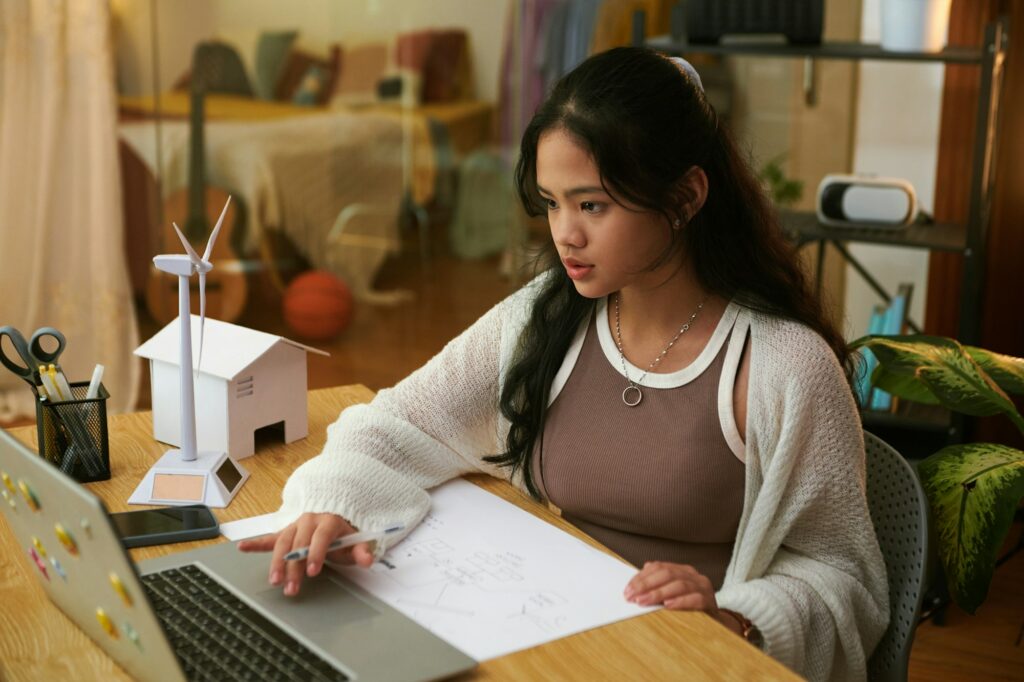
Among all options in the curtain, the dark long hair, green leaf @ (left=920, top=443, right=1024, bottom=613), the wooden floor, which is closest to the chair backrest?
the dark long hair

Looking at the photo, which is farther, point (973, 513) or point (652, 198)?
point (973, 513)

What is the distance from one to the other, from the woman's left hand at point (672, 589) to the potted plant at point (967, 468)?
2.26 ft

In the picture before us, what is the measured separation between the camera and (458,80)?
4.12 meters

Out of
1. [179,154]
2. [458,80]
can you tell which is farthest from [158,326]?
[458,80]

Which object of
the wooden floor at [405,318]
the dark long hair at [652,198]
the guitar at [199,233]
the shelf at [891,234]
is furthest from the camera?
the wooden floor at [405,318]

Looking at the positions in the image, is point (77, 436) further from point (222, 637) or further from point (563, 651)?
point (563, 651)

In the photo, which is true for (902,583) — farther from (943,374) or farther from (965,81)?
(965,81)

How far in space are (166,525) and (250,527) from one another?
91 mm

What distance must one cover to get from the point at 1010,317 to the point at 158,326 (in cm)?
268

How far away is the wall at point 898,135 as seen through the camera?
3.29 metres

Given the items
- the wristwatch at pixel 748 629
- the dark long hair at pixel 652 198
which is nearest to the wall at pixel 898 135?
the dark long hair at pixel 652 198

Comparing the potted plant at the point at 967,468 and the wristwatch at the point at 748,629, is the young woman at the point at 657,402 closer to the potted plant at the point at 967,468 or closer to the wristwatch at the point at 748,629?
the wristwatch at the point at 748,629

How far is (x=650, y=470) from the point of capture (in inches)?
55.9

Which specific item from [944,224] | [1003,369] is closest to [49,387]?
[1003,369]
